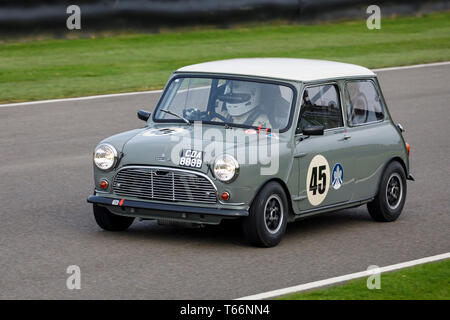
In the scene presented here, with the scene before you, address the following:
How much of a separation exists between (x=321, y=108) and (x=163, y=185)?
1.86 m

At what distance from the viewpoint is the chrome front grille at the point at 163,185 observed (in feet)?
27.2

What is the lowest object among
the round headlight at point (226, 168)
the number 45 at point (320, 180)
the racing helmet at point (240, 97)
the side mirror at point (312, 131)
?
the number 45 at point (320, 180)

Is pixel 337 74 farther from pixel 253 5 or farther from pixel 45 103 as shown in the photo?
pixel 253 5

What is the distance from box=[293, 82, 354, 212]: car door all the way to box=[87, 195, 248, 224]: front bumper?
831 millimetres

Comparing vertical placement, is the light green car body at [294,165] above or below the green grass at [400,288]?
above

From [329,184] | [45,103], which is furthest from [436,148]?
[45,103]

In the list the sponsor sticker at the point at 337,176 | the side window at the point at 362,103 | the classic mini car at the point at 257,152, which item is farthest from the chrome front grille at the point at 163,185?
the side window at the point at 362,103

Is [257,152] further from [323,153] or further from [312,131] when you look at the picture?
[323,153]

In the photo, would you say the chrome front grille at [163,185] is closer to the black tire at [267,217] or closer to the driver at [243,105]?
the black tire at [267,217]

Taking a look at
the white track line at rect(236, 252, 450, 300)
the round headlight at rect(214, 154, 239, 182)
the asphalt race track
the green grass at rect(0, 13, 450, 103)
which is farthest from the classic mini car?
the green grass at rect(0, 13, 450, 103)

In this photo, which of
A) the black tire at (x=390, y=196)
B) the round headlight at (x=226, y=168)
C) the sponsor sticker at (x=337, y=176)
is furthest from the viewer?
the black tire at (x=390, y=196)

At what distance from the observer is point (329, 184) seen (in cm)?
912

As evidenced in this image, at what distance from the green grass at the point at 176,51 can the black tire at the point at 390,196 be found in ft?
29.6

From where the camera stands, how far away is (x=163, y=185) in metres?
8.38
